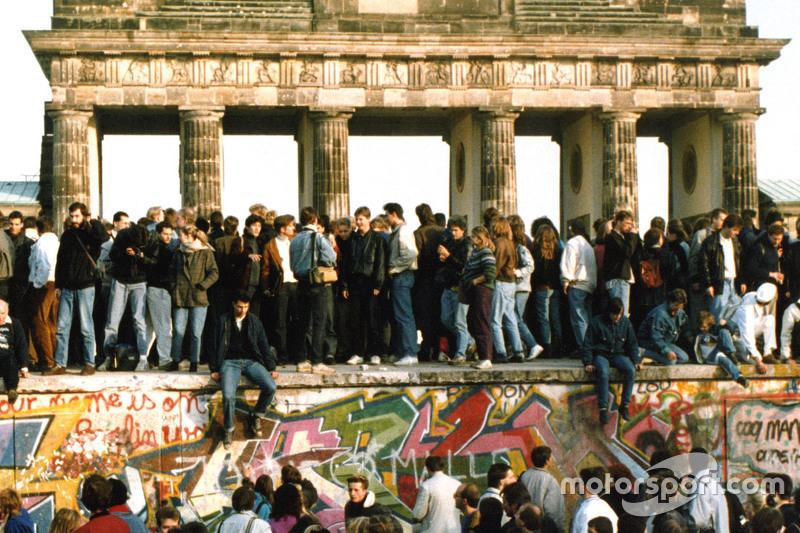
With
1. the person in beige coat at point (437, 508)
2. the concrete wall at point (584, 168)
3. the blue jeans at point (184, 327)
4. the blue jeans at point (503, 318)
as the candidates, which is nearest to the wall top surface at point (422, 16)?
the concrete wall at point (584, 168)

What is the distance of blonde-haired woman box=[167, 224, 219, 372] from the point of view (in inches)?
622

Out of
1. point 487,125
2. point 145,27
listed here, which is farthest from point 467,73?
point 145,27

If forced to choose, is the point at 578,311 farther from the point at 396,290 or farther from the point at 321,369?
the point at 321,369

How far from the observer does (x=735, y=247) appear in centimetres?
1733

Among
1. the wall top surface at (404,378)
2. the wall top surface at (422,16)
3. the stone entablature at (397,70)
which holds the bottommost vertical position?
the wall top surface at (404,378)

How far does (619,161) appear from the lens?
126ft

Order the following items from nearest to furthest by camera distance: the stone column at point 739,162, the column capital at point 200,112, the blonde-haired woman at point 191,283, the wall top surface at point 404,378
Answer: the wall top surface at point 404,378
the blonde-haired woman at point 191,283
the column capital at point 200,112
the stone column at point 739,162

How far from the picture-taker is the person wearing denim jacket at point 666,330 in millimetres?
16188

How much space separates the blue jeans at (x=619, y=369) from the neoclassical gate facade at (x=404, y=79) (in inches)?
874

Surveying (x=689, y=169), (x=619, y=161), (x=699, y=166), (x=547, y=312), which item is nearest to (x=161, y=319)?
(x=547, y=312)

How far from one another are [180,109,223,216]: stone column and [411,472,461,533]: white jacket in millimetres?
25325

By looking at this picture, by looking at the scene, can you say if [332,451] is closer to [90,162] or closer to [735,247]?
[735,247]

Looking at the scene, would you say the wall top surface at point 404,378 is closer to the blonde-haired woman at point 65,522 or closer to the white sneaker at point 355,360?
the white sneaker at point 355,360

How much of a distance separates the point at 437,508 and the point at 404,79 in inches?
1084
